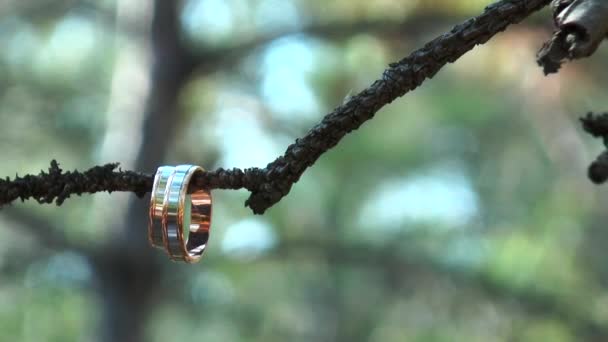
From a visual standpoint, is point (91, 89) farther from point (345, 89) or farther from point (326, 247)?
point (326, 247)

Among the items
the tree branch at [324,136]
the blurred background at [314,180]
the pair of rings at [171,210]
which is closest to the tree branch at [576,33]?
the tree branch at [324,136]

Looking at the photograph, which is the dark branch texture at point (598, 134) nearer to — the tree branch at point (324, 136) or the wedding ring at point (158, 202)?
the tree branch at point (324, 136)

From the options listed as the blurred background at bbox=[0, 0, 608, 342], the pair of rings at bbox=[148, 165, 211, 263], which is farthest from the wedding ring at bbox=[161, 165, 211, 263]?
the blurred background at bbox=[0, 0, 608, 342]

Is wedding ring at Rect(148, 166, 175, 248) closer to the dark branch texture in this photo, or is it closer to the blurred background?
the dark branch texture

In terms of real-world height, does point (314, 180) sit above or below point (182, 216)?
above

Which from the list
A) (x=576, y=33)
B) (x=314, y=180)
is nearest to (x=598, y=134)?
(x=576, y=33)

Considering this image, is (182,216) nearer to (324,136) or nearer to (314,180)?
(324,136)

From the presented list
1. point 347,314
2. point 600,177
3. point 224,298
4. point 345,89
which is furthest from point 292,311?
point 600,177
